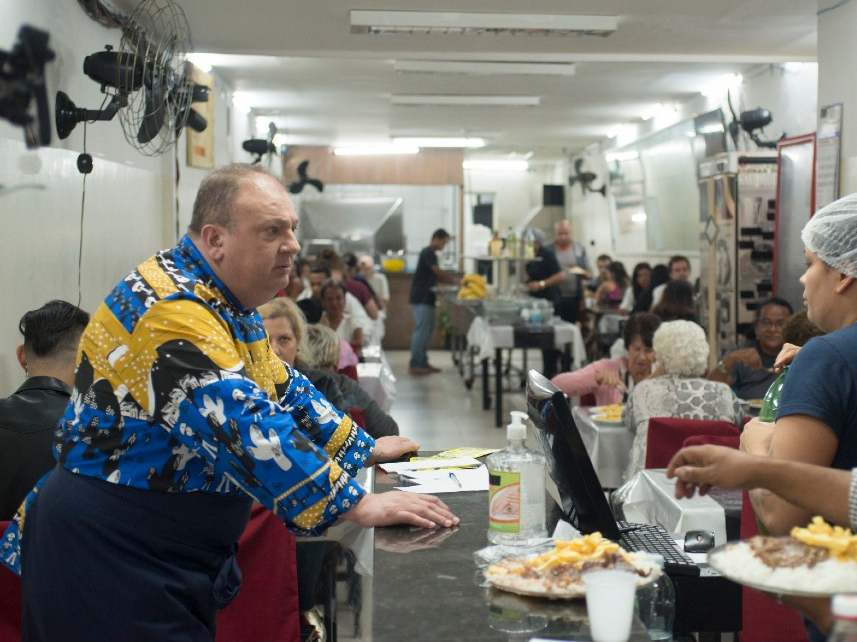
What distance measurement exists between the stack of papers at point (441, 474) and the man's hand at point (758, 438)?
0.62 m

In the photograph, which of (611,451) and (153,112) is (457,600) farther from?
(153,112)

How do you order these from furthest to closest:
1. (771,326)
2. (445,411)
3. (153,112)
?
(445,411) < (771,326) < (153,112)

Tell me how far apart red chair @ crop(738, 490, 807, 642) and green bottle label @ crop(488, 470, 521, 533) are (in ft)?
3.72

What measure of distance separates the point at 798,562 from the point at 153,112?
3.81 metres

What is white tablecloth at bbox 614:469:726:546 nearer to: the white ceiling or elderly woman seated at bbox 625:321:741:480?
elderly woman seated at bbox 625:321:741:480

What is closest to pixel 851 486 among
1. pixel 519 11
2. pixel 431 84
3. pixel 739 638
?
pixel 739 638

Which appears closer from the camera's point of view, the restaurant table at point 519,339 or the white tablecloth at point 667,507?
the white tablecloth at point 667,507

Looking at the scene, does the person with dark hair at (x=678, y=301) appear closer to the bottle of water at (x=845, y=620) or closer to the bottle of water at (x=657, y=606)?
the bottle of water at (x=657, y=606)

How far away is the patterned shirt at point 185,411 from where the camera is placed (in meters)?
1.68

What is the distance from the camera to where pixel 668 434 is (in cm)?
375

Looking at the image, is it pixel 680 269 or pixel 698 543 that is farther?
pixel 680 269

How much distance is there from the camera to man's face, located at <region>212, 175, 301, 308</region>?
1.86 meters

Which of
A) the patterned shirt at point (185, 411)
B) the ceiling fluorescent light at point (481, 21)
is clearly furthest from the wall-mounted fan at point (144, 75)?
the patterned shirt at point (185, 411)

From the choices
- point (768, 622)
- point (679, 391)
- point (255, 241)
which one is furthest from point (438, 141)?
point (255, 241)
